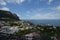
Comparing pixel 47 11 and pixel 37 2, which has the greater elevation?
pixel 37 2

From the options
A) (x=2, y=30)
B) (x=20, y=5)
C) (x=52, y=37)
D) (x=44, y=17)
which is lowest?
(x=52, y=37)

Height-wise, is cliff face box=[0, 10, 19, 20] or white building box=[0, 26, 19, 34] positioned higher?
cliff face box=[0, 10, 19, 20]

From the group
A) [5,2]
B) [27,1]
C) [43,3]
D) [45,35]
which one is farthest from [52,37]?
[5,2]

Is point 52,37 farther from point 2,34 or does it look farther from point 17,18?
point 2,34

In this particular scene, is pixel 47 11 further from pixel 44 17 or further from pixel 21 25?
pixel 21 25

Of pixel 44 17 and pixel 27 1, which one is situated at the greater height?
pixel 27 1

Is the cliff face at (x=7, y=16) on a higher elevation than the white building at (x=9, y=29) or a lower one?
higher

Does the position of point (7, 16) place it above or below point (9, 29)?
above

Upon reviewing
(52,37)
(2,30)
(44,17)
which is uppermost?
(44,17)

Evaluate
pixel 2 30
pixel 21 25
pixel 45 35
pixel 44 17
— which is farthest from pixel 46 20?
pixel 2 30
